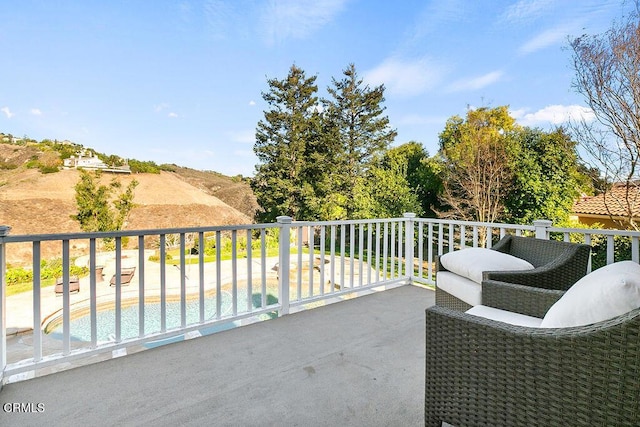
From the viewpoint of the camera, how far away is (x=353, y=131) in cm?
1464

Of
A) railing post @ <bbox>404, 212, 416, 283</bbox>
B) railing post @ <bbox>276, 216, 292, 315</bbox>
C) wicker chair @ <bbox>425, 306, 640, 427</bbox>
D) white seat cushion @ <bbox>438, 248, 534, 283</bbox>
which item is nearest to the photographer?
wicker chair @ <bbox>425, 306, 640, 427</bbox>

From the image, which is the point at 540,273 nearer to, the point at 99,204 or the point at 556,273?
the point at 556,273

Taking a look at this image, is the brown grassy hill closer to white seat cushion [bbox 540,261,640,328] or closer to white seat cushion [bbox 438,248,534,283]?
white seat cushion [bbox 438,248,534,283]

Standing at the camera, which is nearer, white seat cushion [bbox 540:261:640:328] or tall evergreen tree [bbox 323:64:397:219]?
white seat cushion [bbox 540:261:640:328]

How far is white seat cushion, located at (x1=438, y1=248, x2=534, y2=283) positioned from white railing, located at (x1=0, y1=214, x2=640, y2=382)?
97 cm

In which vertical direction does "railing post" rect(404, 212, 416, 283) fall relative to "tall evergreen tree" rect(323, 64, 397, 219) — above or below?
below

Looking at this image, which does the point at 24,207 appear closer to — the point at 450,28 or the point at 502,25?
the point at 450,28

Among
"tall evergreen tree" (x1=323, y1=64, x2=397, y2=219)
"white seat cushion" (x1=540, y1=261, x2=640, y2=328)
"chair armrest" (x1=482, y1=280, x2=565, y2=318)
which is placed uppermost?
"tall evergreen tree" (x1=323, y1=64, x2=397, y2=219)

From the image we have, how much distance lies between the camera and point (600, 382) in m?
0.99

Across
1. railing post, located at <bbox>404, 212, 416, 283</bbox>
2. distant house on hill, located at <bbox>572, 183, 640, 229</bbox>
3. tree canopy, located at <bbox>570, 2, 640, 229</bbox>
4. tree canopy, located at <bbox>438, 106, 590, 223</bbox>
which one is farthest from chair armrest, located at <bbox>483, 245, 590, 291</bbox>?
tree canopy, located at <bbox>438, 106, 590, 223</bbox>

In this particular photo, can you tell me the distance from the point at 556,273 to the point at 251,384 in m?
2.05

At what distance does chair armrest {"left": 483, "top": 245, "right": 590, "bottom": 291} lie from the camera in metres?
2.15

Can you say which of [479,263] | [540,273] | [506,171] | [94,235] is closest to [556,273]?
[540,273]

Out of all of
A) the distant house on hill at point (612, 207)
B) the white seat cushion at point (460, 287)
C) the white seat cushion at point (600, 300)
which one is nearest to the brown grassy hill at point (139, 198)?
the distant house on hill at point (612, 207)
